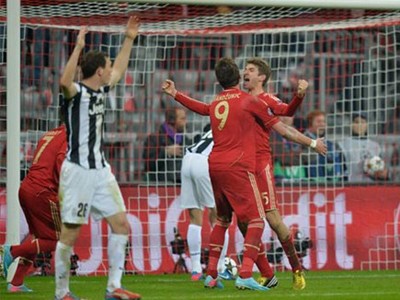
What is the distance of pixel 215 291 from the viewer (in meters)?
12.2

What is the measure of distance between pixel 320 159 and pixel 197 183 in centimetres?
319

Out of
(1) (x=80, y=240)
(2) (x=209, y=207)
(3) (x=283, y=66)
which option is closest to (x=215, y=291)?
(2) (x=209, y=207)

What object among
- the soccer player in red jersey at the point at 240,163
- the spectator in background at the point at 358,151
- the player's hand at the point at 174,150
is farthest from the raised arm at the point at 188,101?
the spectator in background at the point at 358,151

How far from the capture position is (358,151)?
58.9 feet

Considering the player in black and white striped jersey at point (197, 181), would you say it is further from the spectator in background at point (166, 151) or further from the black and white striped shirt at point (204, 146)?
the spectator in background at point (166, 151)

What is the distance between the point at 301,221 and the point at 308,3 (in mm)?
3493

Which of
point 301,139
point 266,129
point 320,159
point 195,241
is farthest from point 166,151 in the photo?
point 301,139

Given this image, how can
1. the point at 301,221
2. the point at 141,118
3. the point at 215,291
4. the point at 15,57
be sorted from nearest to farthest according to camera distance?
1. the point at 215,291
2. the point at 15,57
3. the point at 301,221
4. the point at 141,118

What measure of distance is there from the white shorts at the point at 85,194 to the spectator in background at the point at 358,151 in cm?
811

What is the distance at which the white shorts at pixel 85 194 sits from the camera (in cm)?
1000

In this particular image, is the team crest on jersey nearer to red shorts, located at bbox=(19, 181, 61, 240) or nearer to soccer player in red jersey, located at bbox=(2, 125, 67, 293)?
soccer player in red jersey, located at bbox=(2, 125, 67, 293)

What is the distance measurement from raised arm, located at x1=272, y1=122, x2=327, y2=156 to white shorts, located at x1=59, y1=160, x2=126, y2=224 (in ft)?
7.46

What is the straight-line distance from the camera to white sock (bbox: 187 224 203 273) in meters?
14.5

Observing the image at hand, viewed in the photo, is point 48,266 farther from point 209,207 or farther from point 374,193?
point 374,193
